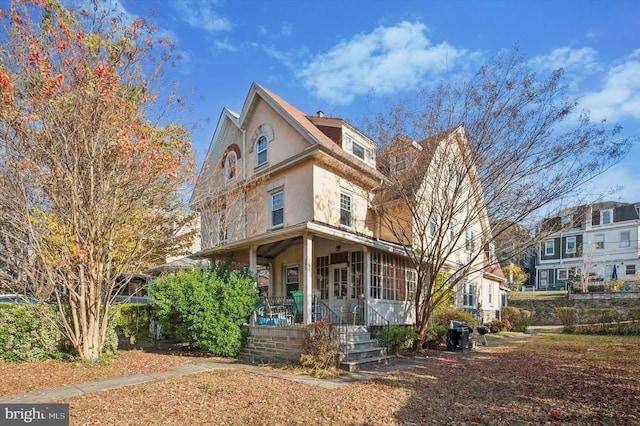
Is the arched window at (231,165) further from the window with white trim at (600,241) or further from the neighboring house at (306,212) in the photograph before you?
the window with white trim at (600,241)

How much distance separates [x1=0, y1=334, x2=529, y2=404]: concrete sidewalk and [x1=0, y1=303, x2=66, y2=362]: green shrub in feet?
9.39

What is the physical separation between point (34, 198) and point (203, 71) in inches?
241

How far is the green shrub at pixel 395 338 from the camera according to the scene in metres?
11.9

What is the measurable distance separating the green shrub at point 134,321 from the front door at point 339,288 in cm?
675

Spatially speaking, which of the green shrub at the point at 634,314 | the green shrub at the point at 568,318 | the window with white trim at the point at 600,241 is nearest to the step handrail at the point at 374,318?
the green shrub at the point at 568,318

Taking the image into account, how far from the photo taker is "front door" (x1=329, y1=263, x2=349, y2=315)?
14141 millimetres

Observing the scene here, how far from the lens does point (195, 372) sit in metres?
9.06

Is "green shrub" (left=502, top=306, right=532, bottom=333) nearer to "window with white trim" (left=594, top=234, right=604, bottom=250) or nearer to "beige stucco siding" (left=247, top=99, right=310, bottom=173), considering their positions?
"beige stucco siding" (left=247, top=99, right=310, bottom=173)

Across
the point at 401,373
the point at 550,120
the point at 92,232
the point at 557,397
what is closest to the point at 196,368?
the point at 92,232

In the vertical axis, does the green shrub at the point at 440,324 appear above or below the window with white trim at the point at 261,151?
below

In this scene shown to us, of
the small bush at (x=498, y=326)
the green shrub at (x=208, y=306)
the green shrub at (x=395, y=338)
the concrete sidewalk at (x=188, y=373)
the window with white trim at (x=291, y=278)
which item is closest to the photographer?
the concrete sidewalk at (x=188, y=373)

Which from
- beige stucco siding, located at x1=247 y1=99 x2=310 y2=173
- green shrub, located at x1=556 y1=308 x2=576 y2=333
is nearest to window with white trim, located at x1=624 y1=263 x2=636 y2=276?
green shrub, located at x1=556 y1=308 x2=576 y2=333

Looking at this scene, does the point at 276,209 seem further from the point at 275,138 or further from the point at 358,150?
the point at 358,150

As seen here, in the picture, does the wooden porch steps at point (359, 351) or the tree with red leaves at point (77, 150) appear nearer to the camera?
the tree with red leaves at point (77, 150)
